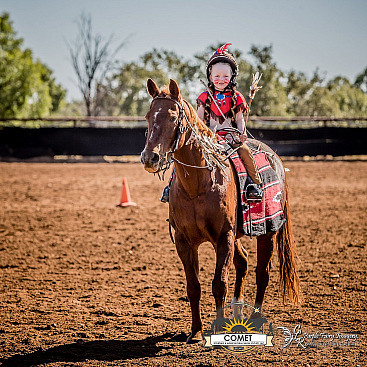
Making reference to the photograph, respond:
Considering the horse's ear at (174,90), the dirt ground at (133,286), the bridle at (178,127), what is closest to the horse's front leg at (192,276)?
the dirt ground at (133,286)

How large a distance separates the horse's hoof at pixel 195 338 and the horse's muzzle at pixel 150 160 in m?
1.58

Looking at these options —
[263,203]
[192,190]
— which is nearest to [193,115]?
[192,190]

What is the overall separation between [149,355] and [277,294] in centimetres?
212

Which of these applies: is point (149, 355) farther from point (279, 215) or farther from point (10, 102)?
point (10, 102)

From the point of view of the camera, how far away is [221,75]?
14.0 feet

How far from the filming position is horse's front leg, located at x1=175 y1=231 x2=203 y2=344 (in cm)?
393

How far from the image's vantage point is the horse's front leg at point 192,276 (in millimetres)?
3926

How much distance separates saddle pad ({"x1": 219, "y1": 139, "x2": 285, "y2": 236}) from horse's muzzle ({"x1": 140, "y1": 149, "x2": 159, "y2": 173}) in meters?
1.08

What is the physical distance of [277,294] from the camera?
17.7ft

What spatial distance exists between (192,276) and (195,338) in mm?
522

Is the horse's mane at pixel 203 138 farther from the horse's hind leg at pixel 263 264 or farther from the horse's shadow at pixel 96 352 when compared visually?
the horse's shadow at pixel 96 352

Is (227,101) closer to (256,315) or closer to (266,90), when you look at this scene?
(256,315)

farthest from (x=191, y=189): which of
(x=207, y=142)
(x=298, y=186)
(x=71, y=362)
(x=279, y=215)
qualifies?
(x=298, y=186)

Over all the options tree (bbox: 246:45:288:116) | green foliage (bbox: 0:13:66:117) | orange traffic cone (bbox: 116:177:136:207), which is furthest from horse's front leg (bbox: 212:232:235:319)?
green foliage (bbox: 0:13:66:117)
